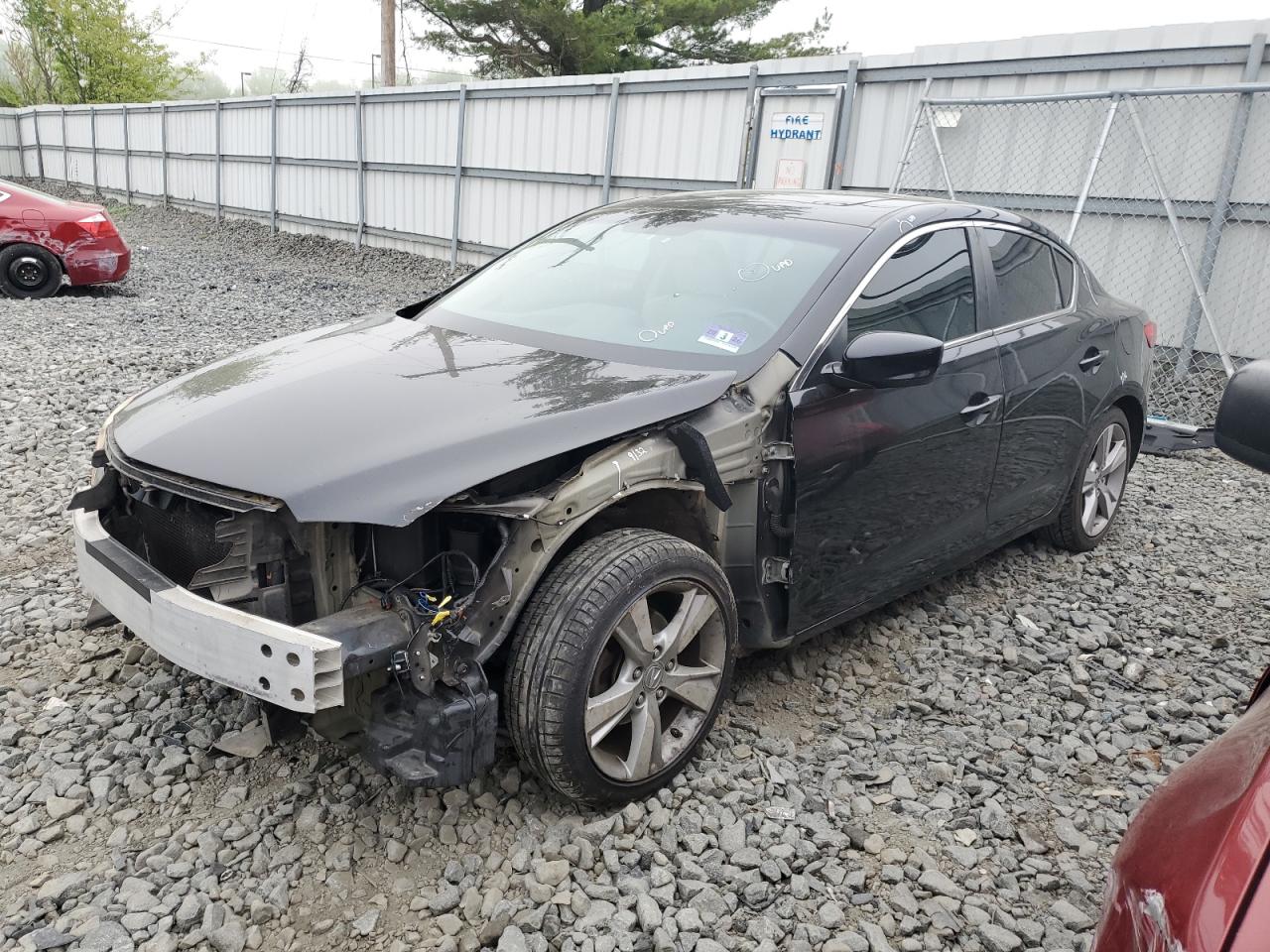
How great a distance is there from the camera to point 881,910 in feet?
7.92

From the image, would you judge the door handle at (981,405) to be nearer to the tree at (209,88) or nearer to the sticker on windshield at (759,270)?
the sticker on windshield at (759,270)

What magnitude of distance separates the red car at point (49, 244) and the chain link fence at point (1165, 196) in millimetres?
8397

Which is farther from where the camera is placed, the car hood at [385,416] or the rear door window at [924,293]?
the rear door window at [924,293]

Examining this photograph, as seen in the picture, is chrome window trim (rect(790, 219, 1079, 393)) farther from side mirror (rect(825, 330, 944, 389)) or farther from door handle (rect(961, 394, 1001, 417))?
door handle (rect(961, 394, 1001, 417))

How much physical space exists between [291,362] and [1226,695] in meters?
3.44

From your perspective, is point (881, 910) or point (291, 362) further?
point (291, 362)

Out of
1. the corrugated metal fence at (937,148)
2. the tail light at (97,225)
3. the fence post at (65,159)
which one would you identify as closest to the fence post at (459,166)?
the corrugated metal fence at (937,148)

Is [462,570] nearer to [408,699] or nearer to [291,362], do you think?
[408,699]

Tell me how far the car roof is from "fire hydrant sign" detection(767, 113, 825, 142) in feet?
19.0

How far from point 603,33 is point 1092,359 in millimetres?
17125

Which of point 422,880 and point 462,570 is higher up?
point 462,570

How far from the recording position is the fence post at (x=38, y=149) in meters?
29.1

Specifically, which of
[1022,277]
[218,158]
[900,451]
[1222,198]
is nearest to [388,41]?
[218,158]

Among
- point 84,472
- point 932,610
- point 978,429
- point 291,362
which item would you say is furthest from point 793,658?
point 84,472
